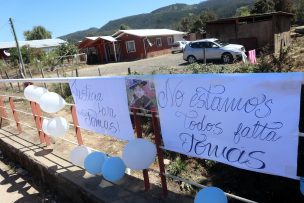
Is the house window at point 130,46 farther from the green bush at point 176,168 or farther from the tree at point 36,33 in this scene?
the tree at point 36,33

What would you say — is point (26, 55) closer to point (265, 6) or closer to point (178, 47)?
point (178, 47)

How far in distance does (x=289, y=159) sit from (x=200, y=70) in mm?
6961

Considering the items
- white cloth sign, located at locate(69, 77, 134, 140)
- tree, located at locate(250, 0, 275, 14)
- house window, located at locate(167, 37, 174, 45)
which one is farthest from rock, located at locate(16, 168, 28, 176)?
tree, located at locate(250, 0, 275, 14)

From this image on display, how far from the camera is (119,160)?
316 centimetres

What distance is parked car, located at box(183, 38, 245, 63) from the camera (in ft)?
67.8

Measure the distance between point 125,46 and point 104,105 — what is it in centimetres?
3501

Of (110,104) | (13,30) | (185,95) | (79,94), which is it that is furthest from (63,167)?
(13,30)

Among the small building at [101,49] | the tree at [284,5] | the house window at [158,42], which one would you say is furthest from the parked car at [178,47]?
the tree at [284,5]

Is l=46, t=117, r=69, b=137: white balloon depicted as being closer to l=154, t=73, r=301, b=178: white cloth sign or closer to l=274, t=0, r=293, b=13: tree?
l=154, t=73, r=301, b=178: white cloth sign

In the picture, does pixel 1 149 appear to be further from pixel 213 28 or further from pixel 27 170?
pixel 213 28

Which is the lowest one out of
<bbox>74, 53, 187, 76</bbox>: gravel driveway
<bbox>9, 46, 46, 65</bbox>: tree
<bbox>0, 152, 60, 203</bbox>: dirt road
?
<bbox>74, 53, 187, 76</bbox>: gravel driveway

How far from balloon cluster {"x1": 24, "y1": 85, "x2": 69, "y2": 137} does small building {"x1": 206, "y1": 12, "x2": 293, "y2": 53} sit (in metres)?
20.3

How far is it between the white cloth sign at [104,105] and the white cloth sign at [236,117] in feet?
1.61

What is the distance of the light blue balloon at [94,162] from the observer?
338cm
